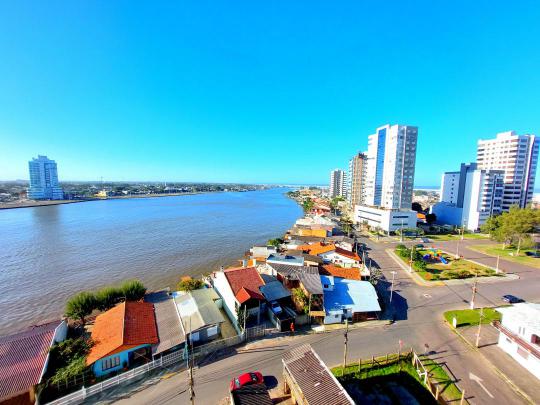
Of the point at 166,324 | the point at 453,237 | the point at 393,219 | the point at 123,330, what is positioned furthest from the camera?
the point at 393,219

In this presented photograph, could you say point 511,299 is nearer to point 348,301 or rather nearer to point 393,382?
point 348,301

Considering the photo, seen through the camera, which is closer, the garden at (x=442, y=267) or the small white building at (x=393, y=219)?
the garden at (x=442, y=267)

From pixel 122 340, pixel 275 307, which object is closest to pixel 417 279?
pixel 275 307

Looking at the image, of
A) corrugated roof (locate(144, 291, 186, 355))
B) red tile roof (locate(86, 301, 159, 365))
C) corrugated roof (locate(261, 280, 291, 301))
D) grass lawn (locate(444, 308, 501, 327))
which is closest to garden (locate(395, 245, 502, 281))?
grass lawn (locate(444, 308, 501, 327))

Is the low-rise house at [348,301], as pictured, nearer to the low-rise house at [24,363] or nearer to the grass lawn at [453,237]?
the low-rise house at [24,363]

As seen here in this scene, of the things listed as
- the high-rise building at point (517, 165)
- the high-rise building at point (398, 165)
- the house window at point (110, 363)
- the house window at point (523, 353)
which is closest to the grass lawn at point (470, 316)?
the house window at point (523, 353)

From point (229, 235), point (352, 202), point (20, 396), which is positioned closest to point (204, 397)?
point (20, 396)
